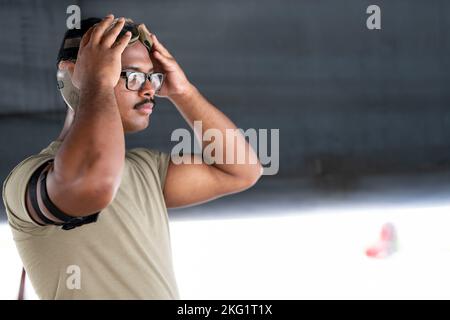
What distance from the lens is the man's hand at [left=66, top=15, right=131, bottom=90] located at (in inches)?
42.8

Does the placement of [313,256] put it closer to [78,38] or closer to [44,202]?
[78,38]

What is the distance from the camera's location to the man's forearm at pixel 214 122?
148cm

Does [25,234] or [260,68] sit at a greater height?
[260,68]

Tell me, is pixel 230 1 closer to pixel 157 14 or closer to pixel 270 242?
pixel 157 14

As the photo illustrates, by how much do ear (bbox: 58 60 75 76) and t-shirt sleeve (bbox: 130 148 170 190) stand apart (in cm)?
25

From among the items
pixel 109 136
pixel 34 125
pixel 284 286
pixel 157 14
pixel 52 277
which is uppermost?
pixel 157 14

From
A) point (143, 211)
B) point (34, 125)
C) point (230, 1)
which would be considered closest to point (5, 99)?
point (34, 125)

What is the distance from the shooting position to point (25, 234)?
118cm

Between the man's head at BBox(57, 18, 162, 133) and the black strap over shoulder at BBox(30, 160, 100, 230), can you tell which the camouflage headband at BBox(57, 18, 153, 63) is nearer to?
the man's head at BBox(57, 18, 162, 133)

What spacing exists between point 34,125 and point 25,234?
1.98m

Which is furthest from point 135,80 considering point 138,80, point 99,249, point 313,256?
point 313,256

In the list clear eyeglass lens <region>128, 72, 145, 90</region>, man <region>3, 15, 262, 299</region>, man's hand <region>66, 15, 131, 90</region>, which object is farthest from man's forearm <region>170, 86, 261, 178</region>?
man's hand <region>66, 15, 131, 90</region>

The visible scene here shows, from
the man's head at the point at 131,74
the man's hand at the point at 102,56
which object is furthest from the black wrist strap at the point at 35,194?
the man's head at the point at 131,74

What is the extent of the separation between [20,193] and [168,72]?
51 cm
